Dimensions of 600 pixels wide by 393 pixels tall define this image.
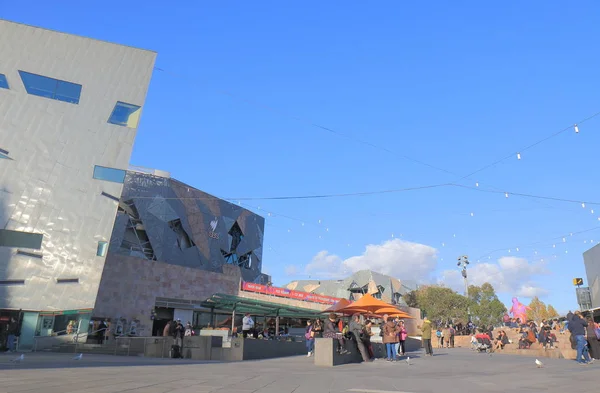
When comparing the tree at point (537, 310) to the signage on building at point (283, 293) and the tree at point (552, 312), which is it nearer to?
the tree at point (552, 312)

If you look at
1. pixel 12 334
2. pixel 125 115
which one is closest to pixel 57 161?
pixel 125 115

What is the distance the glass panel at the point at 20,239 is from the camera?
22750 mm

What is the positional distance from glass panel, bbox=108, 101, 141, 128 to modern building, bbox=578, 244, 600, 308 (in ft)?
117

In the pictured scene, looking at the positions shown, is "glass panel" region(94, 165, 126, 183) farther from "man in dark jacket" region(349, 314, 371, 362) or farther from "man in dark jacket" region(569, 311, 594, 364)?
"man in dark jacket" region(569, 311, 594, 364)

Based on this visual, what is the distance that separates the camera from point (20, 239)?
75.9 ft

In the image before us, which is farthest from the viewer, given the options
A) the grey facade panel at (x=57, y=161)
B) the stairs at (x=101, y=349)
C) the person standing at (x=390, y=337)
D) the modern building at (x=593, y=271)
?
the modern building at (x=593, y=271)

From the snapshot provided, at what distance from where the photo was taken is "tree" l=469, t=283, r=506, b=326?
217ft

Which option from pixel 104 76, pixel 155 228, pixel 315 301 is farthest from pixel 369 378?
pixel 315 301

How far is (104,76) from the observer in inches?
1050

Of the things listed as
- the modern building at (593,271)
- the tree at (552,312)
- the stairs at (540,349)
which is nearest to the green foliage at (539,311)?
the tree at (552,312)

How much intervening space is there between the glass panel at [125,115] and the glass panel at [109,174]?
2.76 meters

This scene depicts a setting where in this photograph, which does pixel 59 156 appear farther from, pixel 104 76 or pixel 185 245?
pixel 185 245

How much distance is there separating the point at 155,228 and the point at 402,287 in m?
52.6

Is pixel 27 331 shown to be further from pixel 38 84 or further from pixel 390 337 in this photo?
pixel 390 337
